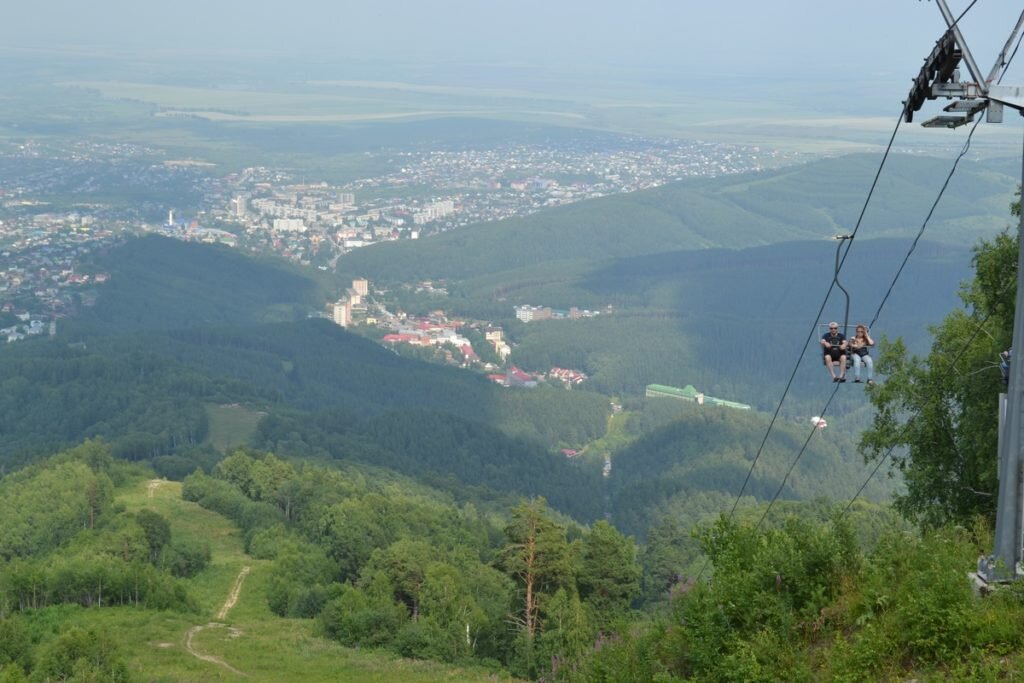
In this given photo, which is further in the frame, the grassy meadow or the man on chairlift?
the grassy meadow

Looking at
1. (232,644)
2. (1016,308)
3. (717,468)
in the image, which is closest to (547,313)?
(717,468)

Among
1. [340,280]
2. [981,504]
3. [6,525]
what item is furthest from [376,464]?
[340,280]

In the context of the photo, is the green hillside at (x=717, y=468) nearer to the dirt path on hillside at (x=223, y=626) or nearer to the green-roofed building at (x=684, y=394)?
the green-roofed building at (x=684, y=394)

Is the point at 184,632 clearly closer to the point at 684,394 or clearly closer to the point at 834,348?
the point at 834,348

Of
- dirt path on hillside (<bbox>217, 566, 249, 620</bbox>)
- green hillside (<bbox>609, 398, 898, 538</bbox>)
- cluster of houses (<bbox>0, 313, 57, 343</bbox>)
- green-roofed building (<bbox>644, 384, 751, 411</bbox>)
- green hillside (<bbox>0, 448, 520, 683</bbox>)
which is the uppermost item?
green hillside (<bbox>0, 448, 520, 683</bbox>)

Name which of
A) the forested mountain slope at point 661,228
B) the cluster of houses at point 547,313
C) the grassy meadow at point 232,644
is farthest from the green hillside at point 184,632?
the forested mountain slope at point 661,228

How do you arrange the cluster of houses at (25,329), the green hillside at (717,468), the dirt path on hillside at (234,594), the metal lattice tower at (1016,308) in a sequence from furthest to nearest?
the cluster of houses at (25,329) < the green hillside at (717,468) < the dirt path on hillside at (234,594) < the metal lattice tower at (1016,308)

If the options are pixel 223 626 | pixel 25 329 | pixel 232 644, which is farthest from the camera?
pixel 25 329

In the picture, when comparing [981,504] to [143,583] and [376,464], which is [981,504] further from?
[376,464]

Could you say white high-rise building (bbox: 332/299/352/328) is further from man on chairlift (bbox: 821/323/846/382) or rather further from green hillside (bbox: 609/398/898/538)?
man on chairlift (bbox: 821/323/846/382)

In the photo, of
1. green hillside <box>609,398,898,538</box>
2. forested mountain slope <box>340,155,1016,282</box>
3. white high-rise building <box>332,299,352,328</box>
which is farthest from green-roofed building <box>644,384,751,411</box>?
forested mountain slope <box>340,155,1016,282</box>
